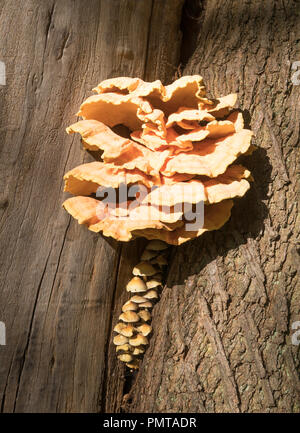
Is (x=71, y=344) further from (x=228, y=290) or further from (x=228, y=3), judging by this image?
(x=228, y=3)

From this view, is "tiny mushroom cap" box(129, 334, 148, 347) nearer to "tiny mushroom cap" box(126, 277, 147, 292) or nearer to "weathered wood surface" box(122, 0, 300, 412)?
"weathered wood surface" box(122, 0, 300, 412)

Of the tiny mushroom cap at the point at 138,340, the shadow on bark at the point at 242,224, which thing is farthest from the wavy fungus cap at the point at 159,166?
the tiny mushroom cap at the point at 138,340

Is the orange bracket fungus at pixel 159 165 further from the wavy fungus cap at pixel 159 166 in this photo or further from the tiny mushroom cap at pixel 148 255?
the tiny mushroom cap at pixel 148 255

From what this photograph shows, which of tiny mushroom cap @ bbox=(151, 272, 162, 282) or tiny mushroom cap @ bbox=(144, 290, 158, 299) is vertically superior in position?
tiny mushroom cap @ bbox=(151, 272, 162, 282)

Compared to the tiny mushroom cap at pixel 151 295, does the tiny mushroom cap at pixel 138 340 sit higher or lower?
lower

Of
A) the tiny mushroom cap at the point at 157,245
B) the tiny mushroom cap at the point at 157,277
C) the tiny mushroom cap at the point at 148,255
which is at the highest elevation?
the tiny mushroom cap at the point at 157,245

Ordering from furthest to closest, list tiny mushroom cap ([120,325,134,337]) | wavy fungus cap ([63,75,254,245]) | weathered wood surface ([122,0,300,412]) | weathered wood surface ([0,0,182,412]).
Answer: tiny mushroom cap ([120,325,134,337])
weathered wood surface ([0,0,182,412])
weathered wood surface ([122,0,300,412])
wavy fungus cap ([63,75,254,245])

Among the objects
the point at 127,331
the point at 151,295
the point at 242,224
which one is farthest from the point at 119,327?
the point at 242,224

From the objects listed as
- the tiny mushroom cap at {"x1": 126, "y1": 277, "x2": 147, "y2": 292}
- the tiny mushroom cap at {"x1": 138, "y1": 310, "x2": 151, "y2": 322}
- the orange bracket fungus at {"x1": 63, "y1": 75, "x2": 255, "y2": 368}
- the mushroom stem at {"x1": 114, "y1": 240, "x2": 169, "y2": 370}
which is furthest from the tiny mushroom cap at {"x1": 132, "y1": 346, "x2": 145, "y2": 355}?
the orange bracket fungus at {"x1": 63, "y1": 75, "x2": 255, "y2": 368}

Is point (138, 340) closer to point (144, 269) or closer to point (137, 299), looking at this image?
point (137, 299)
